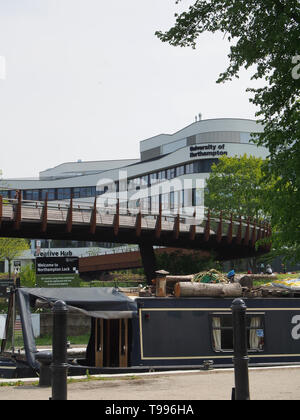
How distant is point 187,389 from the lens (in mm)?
10594

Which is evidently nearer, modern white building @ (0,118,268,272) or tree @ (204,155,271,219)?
tree @ (204,155,271,219)

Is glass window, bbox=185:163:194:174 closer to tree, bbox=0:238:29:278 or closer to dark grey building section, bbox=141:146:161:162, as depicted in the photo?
dark grey building section, bbox=141:146:161:162

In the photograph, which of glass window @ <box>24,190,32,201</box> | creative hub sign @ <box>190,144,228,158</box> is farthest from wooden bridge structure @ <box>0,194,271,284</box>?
glass window @ <box>24,190,32,201</box>

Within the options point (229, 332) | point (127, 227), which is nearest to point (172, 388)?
point (229, 332)

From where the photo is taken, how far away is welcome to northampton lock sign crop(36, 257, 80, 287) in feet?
109

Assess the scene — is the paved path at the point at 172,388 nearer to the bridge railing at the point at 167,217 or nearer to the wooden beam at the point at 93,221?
the bridge railing at the point at 167,217

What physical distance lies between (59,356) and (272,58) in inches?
487

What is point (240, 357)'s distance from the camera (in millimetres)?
8562

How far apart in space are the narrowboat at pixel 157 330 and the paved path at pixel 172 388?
1885 mm

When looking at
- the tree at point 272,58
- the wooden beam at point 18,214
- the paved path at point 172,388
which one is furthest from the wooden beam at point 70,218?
the paved path at point 172,388

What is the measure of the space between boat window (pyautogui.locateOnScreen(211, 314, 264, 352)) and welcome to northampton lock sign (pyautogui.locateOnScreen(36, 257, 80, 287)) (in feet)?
61.1
